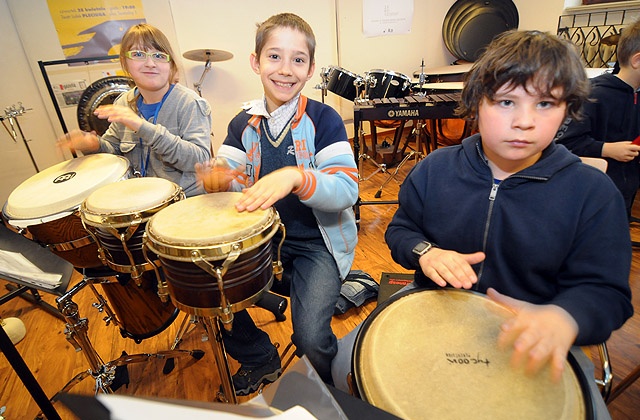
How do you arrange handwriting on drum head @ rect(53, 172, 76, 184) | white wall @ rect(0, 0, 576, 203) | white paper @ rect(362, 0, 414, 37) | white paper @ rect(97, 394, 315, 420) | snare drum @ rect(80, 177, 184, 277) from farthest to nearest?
white paper @ rect(362, 0, 414, 37)
white wall @ rect(0, 0, 576, 203)
handwriting on drum head @ rect(53, 172, 76, 184)
snare drum @ rect(80, 177, 184, 277)
white paper @ rect(97, 394, 315, 420)

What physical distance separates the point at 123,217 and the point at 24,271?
264 millimetres

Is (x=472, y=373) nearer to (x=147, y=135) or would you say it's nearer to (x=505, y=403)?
(x=505, y=403)

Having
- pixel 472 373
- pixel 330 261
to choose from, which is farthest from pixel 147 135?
pixel 472 373

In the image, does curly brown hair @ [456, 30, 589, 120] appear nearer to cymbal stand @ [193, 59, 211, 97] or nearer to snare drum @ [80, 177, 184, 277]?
snare drum @ [80, 177, 184, 277]

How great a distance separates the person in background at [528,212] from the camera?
74cm

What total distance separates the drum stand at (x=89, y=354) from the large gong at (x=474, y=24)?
A: 4750mm

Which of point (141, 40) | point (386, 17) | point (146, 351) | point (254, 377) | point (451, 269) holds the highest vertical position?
point (386, 17)

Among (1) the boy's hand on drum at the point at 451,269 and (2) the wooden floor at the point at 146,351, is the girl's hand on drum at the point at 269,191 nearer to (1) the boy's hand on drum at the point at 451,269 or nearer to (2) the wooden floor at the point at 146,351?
(1) the boy's hand on drum at the point at 451,269

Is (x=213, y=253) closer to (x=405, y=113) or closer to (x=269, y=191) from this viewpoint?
(x=269, y=191)

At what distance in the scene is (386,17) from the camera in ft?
14.8

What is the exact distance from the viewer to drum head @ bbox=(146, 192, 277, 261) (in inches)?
32.5

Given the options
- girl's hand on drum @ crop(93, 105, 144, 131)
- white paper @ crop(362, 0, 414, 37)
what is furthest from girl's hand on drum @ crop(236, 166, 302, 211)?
white paper @ crop(362, 0, 414, 37)

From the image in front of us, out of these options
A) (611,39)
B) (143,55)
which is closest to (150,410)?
(143,55)

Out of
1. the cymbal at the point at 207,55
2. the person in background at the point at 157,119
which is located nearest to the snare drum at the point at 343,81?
the cymbal at the point at 207,55
